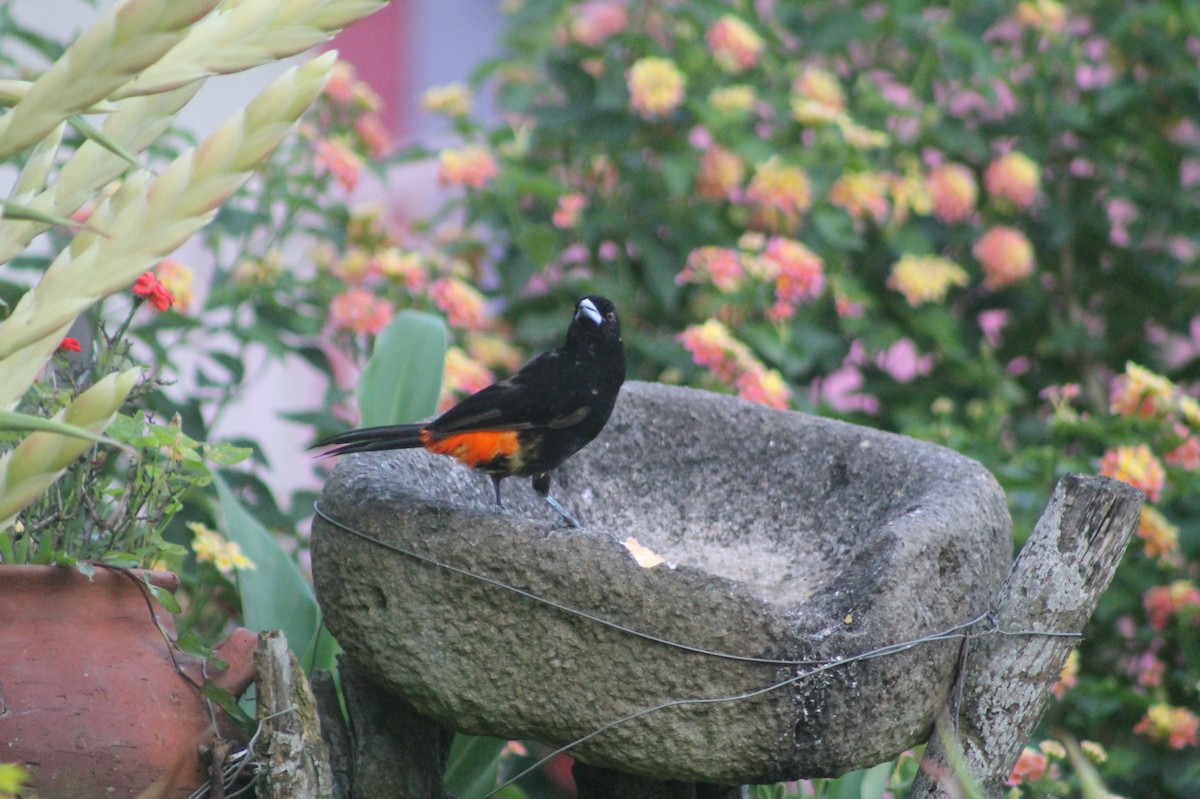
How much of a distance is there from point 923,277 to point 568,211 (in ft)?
3.07

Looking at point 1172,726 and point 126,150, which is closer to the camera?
point 126,150

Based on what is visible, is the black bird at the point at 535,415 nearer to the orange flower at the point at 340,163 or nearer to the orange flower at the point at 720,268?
the orange flower at the point at 720,268

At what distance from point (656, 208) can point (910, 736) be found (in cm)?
210

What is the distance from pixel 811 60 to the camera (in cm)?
409

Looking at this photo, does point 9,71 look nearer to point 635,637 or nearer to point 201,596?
point 201,596

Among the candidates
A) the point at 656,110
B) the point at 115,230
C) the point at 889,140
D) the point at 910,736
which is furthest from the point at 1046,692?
the point at 889,140

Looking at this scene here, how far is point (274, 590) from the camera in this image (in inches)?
84.2

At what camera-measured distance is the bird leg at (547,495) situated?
1923 millimetres

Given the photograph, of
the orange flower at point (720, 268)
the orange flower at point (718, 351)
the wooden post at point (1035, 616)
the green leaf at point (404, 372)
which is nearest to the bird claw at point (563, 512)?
the green leaf at point (404, 372)

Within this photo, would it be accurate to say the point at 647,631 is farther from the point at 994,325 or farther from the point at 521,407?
the point at 994,325

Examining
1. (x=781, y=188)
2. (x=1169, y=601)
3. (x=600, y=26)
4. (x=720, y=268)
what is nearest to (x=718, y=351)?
(x=720, y=268)

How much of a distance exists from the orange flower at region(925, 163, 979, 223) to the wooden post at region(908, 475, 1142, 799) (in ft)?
6.43

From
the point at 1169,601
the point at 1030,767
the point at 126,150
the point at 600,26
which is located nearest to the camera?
the point at 126,150

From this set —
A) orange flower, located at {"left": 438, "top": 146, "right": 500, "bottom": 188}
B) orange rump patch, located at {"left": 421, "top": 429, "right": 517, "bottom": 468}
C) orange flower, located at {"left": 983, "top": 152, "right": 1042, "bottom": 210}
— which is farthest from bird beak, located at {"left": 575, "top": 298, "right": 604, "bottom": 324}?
orange flower, located at {"left": 983, "top": 152, "right": 1042, "bottom": 210}
